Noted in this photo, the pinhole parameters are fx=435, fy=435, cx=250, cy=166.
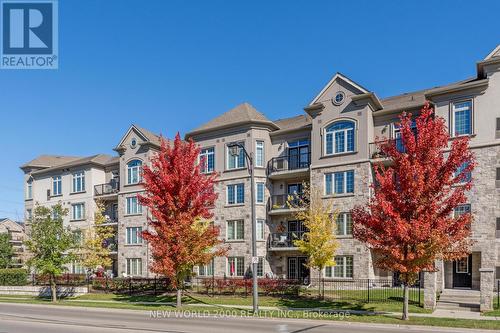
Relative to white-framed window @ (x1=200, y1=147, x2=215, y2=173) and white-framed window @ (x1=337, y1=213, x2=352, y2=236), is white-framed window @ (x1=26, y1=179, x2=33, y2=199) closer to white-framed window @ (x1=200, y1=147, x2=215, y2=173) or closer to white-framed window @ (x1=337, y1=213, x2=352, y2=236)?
white-framed window @ (x1=200, y1=147, x2=215, y2=173)

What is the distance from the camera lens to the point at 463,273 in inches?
1077

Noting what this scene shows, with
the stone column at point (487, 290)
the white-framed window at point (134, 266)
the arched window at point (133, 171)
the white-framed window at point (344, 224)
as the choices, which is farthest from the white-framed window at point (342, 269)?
the arched window at point (133, 171)

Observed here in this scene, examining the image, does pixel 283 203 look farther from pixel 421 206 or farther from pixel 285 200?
pixel 421 206

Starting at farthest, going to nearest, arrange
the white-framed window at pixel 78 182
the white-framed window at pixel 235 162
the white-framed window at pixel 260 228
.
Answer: the white-framed window at pixel 78 182, the white-framed window at pixel 235 162, the white-framed window at pixel 260 228

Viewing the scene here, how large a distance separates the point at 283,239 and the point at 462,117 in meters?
15.8

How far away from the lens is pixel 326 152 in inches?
1315

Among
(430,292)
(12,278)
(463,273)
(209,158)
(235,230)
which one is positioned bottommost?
(12,278)

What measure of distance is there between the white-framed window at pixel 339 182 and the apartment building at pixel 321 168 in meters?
0.07

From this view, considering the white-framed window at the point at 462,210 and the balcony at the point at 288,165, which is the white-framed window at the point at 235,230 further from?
the white-framed window at the point at 462,210

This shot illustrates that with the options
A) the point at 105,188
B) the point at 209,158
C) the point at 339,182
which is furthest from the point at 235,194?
the point at 105,188

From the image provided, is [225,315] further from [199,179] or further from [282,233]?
[282,233]

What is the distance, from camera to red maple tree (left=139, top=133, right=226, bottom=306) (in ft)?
78.3

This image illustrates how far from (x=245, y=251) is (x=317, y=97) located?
1389 cm

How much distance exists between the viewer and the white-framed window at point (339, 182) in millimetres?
32156
